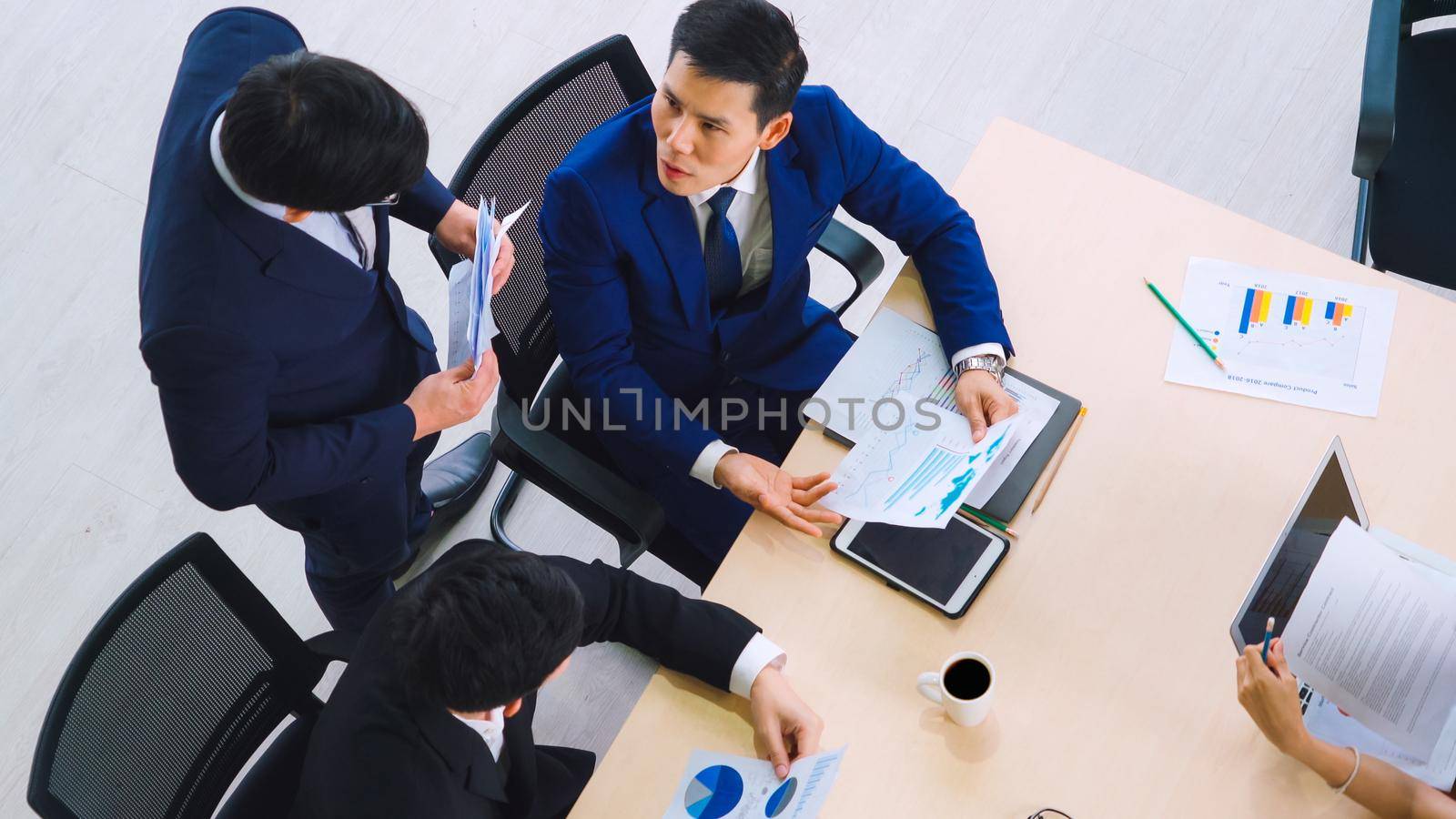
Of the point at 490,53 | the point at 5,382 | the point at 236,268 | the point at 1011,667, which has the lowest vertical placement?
the point at 5,382

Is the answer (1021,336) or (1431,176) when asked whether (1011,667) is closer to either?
(1021,336)

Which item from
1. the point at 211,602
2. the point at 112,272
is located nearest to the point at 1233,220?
the point at 211,602

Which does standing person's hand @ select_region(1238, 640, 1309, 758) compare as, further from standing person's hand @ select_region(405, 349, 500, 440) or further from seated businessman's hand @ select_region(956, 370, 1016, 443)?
standing person's hand @ select_region(405, 349, 500, 440)

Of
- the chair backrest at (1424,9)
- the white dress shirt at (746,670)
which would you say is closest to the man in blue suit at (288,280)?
the white dress shirt at (746,670)

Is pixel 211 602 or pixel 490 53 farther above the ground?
pixel 490 53

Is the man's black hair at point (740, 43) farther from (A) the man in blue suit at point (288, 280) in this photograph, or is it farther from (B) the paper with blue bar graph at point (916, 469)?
(B) the paper with blue bar graph at point (916, 469)

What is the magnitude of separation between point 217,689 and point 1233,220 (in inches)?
70.4

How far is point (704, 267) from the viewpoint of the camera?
197 centimetres

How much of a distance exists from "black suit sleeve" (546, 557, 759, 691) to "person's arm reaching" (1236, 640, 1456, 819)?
67 centimetres

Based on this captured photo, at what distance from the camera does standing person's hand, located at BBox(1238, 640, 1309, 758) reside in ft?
5.03

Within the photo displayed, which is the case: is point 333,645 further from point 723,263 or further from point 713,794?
point 723,263

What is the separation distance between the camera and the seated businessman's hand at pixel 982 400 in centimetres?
182

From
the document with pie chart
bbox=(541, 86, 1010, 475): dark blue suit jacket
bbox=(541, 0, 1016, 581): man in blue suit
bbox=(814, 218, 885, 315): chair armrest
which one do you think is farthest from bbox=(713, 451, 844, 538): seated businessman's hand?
bbox=(814, 218, 885, 315): chair armrest

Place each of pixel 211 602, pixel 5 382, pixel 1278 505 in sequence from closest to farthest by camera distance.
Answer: pixel 211 602 → pixel 1278 505 → pixel 5 382
